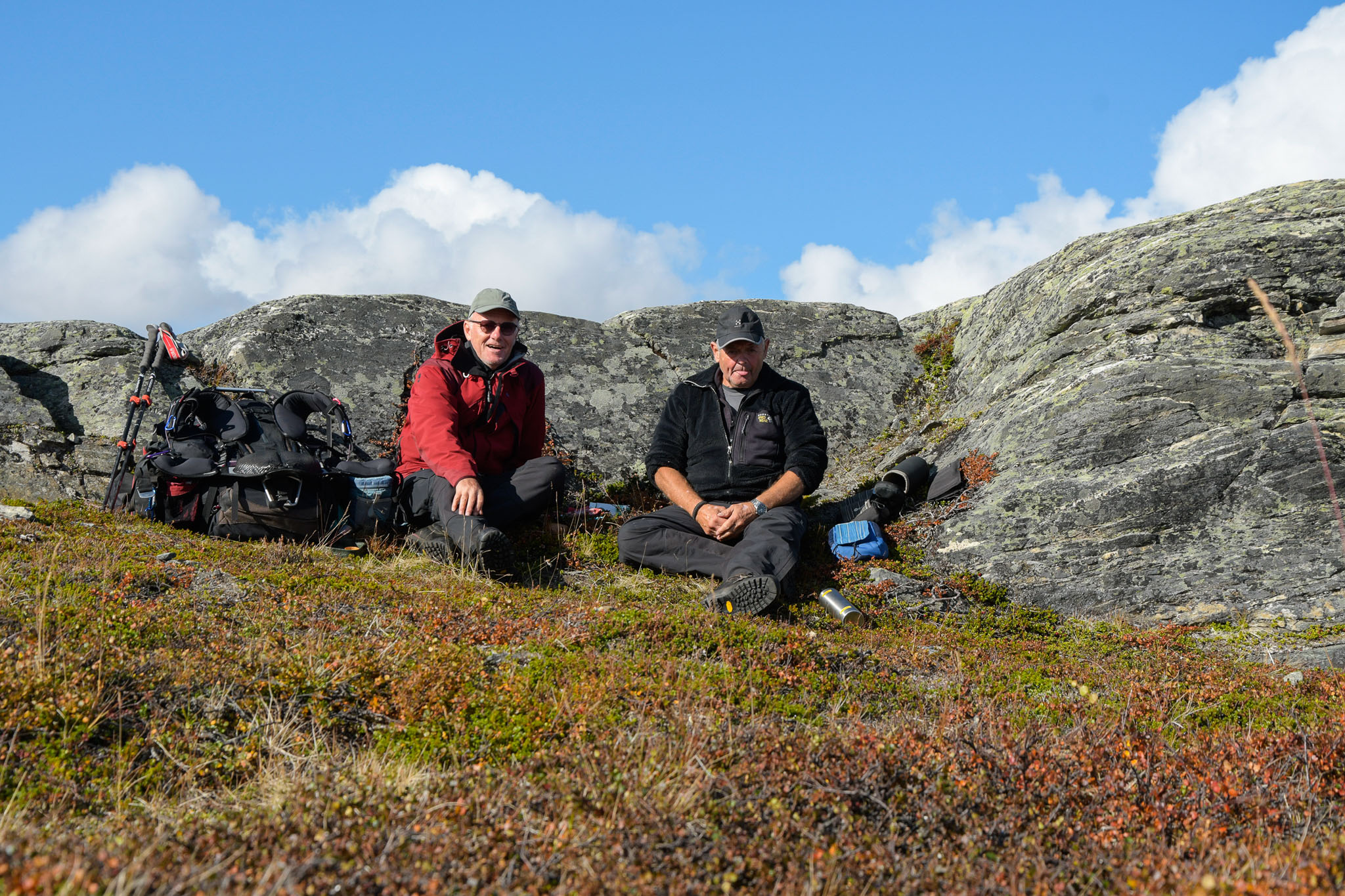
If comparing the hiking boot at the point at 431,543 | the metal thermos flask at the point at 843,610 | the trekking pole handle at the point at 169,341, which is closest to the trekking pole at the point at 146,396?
the trekking pole handle at the point at 169,341

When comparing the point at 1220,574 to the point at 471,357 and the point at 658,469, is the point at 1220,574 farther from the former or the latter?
the point at 471,357

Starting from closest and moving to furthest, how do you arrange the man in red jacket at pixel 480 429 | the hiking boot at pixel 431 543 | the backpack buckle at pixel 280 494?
the hiking boot at pixel 431 543 → the backpack buckle at pixel 280 494 → the man in red jacket at pixel 480 429

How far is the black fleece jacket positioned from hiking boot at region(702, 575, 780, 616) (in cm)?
173

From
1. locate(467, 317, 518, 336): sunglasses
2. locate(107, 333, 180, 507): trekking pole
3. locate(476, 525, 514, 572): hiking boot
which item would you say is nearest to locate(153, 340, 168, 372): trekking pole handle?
locate(107, 333, 180, 507): trekking pole

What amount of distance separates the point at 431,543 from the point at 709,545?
2.66 meters

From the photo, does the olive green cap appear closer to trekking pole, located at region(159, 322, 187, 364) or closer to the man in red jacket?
the man in red jacket

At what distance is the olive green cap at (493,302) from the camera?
8859mm

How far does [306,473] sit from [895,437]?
26.5 feet

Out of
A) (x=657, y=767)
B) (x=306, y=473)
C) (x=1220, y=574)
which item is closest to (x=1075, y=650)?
(x=1220, y=574)

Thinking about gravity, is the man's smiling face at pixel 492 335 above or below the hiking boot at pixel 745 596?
above

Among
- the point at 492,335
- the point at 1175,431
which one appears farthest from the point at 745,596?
the point at 1175,431

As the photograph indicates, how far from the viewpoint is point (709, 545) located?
27.9ft

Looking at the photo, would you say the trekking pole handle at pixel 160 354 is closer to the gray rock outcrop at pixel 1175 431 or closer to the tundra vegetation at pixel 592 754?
the tundra vegetation at pixel 592 754

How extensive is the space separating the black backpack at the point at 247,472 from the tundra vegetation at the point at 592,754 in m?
1.73
